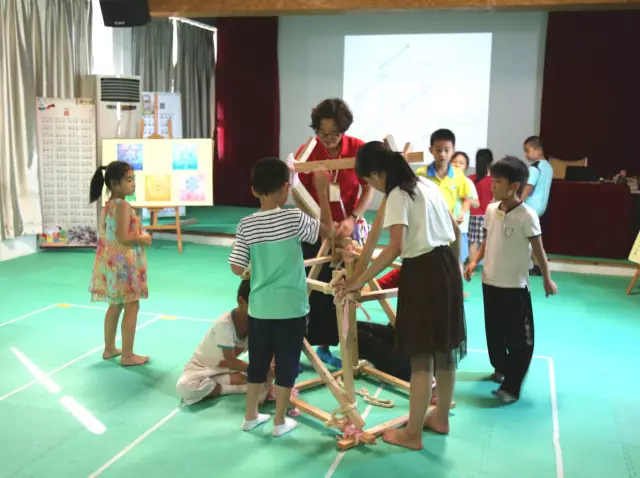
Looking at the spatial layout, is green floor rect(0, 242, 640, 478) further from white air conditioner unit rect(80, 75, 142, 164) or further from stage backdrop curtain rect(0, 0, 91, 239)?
white air conditioner unit rect(80, 75, 142, 164)

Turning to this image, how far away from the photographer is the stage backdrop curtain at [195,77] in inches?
429

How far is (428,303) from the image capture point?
8.98ft

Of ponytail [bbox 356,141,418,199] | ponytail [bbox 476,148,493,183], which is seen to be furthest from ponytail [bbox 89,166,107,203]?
ponytail [bbox 476,148,493,183]

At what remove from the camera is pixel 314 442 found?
9.59 ft

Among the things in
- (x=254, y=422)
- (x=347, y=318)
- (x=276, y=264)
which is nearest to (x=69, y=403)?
(x=254, y=422)

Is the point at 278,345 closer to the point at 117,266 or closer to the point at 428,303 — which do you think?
the point at 428,303

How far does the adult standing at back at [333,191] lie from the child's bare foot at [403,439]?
844 millimetres

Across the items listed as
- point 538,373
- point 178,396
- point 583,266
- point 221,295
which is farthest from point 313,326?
point 583,266

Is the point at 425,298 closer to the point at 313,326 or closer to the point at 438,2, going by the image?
the point at 313,326

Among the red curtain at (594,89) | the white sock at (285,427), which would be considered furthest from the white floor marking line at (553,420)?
the red curtain at (594,89)

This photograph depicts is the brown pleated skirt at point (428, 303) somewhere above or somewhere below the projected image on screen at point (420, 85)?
below

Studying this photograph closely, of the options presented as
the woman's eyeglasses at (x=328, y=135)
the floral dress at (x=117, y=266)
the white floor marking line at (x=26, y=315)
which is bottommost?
the white floor marking line at (x=26, y=315)

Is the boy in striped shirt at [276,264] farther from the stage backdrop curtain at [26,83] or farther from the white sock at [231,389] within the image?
the stage backdrop curtain at [26,83]

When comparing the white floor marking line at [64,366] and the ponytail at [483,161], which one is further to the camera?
the ponytail at [483,161]
